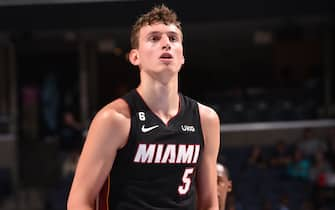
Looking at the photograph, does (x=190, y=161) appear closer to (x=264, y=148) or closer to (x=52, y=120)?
(x=264, y=148)

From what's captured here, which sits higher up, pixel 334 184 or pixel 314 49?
pixel 314 49

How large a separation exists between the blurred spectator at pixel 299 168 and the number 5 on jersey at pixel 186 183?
7872 millimetres

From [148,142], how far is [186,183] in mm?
197

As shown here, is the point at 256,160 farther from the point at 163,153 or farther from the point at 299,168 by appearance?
the point at 163,153

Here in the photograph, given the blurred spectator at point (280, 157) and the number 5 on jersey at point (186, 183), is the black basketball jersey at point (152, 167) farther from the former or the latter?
the blurred spectator at point (280, 157)

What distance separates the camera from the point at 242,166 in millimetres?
10469

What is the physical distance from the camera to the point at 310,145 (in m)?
10.8

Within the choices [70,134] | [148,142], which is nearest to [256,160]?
[70,134]

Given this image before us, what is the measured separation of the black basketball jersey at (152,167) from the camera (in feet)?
7.57

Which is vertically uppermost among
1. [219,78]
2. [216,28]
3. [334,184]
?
[216,28]

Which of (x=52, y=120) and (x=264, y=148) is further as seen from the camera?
(x=52, y=120)

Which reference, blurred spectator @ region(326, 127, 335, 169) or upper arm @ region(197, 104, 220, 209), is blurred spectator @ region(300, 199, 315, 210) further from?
upper arm @ region(197, 104, 220, 209)

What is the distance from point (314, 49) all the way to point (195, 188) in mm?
11010

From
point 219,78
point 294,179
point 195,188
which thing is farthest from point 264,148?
point 195,188
